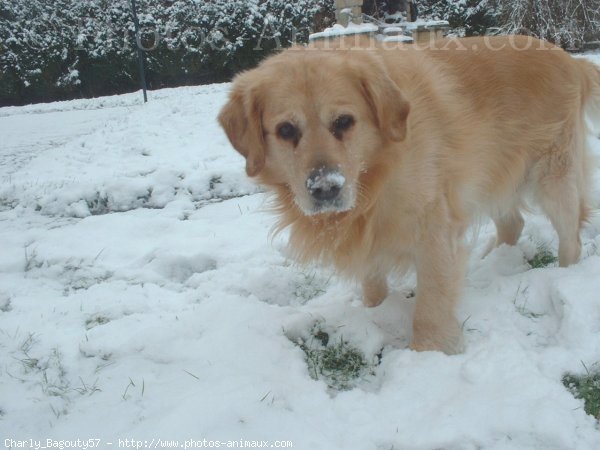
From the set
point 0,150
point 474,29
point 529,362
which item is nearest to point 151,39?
point 0,150

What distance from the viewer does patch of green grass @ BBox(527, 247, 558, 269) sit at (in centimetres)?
315

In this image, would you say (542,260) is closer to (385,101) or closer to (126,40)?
(385,101)

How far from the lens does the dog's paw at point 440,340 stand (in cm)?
237

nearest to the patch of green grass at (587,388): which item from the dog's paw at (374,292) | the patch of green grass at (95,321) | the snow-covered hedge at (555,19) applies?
the dog's paw at (374,292)

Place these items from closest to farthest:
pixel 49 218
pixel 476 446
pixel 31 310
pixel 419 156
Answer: pixel 476 446, pixel 419 156, pixel 31 310, pixel 49 218

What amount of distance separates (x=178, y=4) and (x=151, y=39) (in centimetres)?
117

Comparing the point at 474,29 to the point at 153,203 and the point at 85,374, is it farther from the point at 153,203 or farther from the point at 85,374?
the point at 85,374

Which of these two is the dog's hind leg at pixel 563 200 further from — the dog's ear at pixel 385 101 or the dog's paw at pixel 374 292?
the dog's ear at pixel 385 101

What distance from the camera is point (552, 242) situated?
3377 millimetres

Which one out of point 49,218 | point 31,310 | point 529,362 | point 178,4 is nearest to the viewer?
point 529,362

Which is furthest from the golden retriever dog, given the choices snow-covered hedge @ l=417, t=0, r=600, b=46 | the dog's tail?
snow-covered hedge @ l=417, t=0, r=600, b=46

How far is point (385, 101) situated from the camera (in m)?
2.31

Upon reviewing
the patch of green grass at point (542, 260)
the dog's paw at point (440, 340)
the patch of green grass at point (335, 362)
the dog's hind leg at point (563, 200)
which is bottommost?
the patch of green grass at point (542, 260)

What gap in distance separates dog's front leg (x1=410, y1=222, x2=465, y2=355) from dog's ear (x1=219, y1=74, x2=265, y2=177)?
0.87 m
